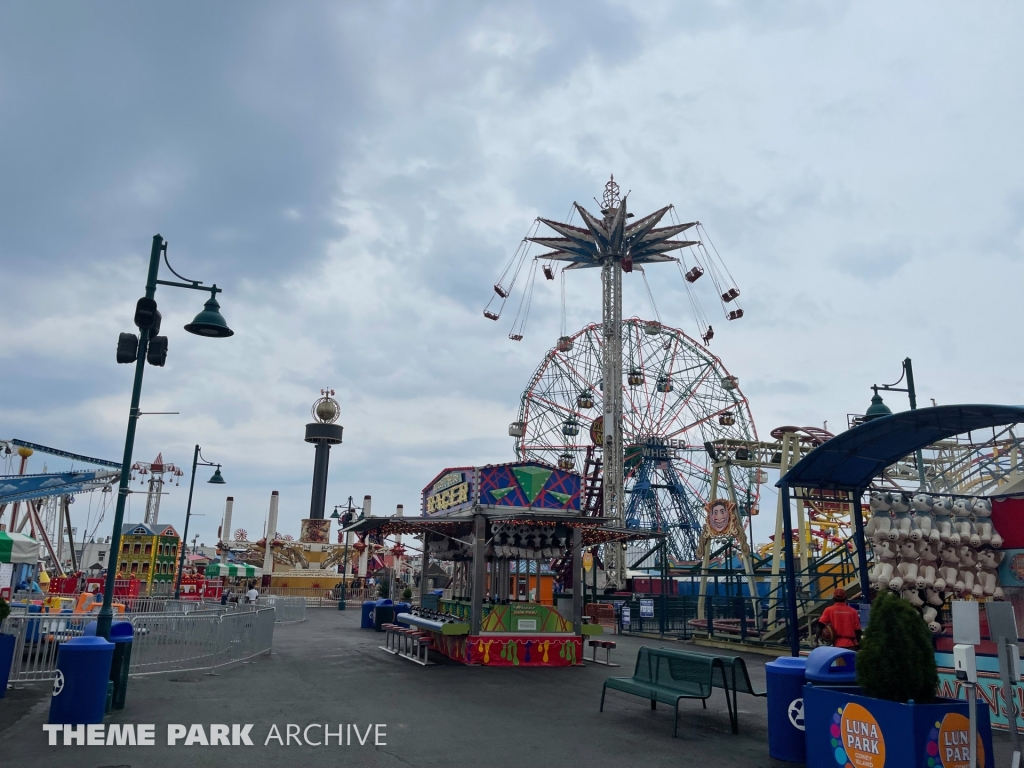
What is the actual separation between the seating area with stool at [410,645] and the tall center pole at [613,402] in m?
21.4

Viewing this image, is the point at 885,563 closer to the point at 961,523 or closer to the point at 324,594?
the point at 961,523

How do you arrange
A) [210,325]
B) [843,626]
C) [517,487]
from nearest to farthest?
[210,325]
[843,626]
[517,487]

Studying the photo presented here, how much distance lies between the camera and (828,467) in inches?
525

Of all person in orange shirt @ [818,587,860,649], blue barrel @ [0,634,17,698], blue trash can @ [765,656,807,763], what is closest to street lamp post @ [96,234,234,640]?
blue barrel @ [0,634,17,698]

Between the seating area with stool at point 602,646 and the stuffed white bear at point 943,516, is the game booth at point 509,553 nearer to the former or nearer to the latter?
the seating area with stool at point 602,646

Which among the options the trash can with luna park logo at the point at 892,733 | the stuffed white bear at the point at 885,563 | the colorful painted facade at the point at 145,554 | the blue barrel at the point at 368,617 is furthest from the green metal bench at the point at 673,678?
the colorful painted facade at the point at 145,554

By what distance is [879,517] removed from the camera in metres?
12.4

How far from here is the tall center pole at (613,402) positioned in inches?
1594

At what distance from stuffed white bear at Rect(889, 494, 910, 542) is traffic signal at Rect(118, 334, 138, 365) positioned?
38.5ft

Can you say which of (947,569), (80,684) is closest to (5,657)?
(80,684)

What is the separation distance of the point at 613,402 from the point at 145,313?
111 feet

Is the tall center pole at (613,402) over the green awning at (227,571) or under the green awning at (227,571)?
over

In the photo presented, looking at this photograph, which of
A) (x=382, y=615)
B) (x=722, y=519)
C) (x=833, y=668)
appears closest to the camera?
(x=833, y=668)

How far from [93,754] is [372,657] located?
9.89 m
